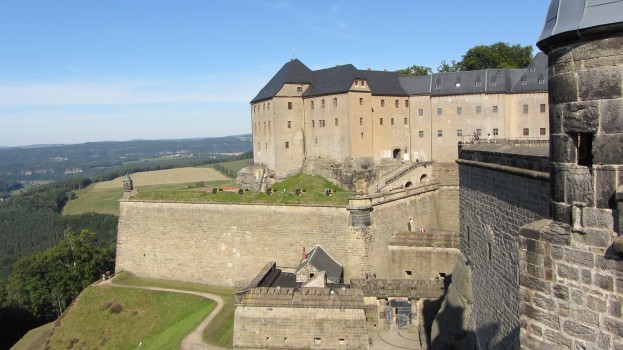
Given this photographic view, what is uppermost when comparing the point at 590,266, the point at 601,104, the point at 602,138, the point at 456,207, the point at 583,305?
the point at 601,104

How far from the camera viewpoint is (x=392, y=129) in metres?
42.3

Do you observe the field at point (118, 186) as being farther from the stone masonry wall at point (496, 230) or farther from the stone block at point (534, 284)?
the stone block at point (534, 284)

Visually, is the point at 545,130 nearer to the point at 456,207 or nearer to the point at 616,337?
the point at 456,207

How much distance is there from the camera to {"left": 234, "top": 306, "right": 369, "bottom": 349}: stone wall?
2019 cm

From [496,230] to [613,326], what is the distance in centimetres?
685

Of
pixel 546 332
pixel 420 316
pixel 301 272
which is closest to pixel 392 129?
pixel 301 272

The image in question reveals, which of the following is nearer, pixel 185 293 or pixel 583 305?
pixel 583 305

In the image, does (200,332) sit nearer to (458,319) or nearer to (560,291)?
(458,319)

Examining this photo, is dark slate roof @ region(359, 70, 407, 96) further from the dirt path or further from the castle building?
the dirt path

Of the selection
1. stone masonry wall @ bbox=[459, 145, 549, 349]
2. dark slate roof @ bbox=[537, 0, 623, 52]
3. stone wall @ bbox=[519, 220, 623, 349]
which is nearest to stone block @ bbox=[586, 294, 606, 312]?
stone wall @ bbox=[519, 220, 623, 349]

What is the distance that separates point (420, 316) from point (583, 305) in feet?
55.5

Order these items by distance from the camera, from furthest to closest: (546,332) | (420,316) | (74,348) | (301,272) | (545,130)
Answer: (545,130) → (74,348) → (301,272) → (420,316) → (546,332)

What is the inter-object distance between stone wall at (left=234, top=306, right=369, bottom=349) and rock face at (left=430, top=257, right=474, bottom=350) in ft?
19.3

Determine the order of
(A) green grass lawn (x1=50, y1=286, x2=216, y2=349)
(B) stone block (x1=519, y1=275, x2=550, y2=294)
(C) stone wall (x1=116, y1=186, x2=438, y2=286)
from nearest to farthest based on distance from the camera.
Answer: (B) stone block (x1=519, y1=275, x2=550, y2=294) < (A) green grass lawn (x1=50, y1=286, x2=216, y2=349) < (C) stone wall (x1=116, y1=186, x2=438, y2=286)
